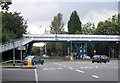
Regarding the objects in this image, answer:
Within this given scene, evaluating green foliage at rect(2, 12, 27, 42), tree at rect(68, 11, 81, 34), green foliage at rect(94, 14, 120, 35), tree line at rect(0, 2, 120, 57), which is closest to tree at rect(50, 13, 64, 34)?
tree line at rect(0, 2, 120, 57)

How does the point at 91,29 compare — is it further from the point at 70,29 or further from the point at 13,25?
the point at 13,25

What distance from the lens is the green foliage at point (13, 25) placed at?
71.1 m

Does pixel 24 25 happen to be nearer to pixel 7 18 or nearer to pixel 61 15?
pixel 7 18

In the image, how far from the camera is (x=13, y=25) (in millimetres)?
74688

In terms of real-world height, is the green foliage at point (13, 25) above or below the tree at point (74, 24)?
below

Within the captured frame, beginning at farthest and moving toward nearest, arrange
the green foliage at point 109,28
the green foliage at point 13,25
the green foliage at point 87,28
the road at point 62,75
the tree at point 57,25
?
1. the tree at point 57,25
2. the green foliage at point 87,28
3. the green foliage at point 109,28
4. the green foliage at point 13,25
5. the road at point 62,75

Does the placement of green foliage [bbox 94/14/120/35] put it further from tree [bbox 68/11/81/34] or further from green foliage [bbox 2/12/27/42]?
green foliage [bbox 2/12/27/42]

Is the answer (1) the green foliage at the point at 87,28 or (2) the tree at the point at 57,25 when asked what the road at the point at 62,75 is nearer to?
(1) the green foliage at the point at 87,28

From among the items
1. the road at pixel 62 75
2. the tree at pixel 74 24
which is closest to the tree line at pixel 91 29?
the tree at pixel 74 24

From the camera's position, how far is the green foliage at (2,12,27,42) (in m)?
71.1

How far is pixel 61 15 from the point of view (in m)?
139

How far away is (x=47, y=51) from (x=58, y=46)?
91.2 ft

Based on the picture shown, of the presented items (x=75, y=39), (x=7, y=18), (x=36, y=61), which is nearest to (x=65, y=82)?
(x=36, y=61)

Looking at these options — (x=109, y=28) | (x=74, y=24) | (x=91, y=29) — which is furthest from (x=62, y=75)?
(x=74, y=24)
